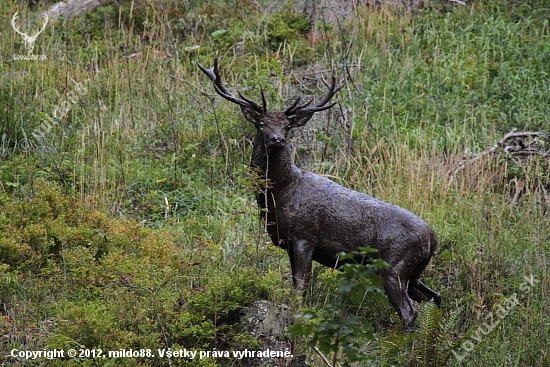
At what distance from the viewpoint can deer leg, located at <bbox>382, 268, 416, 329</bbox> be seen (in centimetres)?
763

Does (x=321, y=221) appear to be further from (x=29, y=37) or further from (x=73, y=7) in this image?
(x=73, y=7)

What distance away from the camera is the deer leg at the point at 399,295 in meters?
7.63

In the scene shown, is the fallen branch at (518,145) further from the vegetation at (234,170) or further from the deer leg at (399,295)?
the deer leg at (399,295)

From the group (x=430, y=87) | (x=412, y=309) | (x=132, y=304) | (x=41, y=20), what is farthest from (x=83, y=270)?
(x=41, y=20)

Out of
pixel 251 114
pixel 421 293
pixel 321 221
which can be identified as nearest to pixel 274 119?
pixel 251 114

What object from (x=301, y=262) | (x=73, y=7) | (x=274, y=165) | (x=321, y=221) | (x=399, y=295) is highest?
(x=274, y=165)

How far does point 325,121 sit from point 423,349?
5.08 meters

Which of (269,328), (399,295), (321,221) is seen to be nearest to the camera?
(269,328)

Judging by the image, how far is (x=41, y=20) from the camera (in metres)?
14.5

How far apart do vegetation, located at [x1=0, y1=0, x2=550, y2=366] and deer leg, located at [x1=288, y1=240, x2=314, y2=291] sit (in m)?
0.25

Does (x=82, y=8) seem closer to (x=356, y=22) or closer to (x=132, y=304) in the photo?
(x=356, y=22)

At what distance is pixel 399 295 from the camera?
7.63 metres

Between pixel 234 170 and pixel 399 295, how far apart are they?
3582 millimetres

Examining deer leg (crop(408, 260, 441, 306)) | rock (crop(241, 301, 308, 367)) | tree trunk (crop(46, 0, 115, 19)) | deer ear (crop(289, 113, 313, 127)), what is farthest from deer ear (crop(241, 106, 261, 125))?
tree trunk (crop(46, 0, 115, 19))
